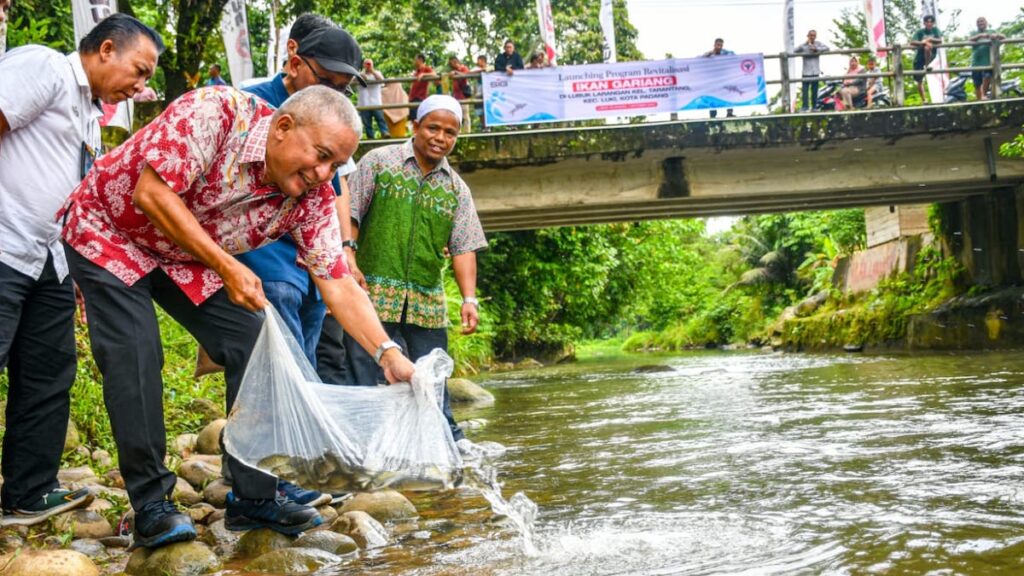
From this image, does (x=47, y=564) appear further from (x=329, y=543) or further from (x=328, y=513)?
(x=328, y=513)

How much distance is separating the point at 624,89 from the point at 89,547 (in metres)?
12.0

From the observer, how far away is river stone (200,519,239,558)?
311 cm

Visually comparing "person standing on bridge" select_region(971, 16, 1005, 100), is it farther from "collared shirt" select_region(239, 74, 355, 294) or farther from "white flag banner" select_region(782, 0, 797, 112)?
"collared shirt" select_region(239, 74, 355, 294)

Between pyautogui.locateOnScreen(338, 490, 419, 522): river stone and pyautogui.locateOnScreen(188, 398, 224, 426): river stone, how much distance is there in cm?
302

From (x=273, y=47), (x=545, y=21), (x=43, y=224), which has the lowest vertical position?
(x=43, y=224)

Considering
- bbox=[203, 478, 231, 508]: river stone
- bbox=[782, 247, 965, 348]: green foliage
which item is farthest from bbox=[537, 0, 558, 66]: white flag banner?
bbox=[203, 478, 231, 508]: river stone

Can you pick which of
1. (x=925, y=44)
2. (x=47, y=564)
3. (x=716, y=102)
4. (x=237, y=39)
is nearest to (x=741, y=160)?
(x=716, y=102)

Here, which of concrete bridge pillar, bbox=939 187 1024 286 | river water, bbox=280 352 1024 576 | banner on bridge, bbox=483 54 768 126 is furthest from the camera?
concrete bridge pillar, bbox=939 187 1024 286

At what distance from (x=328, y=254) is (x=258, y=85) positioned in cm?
110

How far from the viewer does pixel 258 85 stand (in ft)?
12.9

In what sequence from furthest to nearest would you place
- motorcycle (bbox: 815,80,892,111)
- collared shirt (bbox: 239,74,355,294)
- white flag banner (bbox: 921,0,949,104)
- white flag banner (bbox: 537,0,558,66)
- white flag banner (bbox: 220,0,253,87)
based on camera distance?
white flag banner (bbox: 537,0,558,66), white flag banner (bbox: 921,0,949,104), motorcycle (bbox: 815,80,892,111), white flag banner (bbox: 220,0,253,87), collared shirt (bbox: 239,74,355,294)

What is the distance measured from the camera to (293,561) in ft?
9.27

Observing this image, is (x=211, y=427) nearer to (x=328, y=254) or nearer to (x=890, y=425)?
(x=328, y=254)

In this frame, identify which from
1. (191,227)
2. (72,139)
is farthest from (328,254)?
(72,139)
